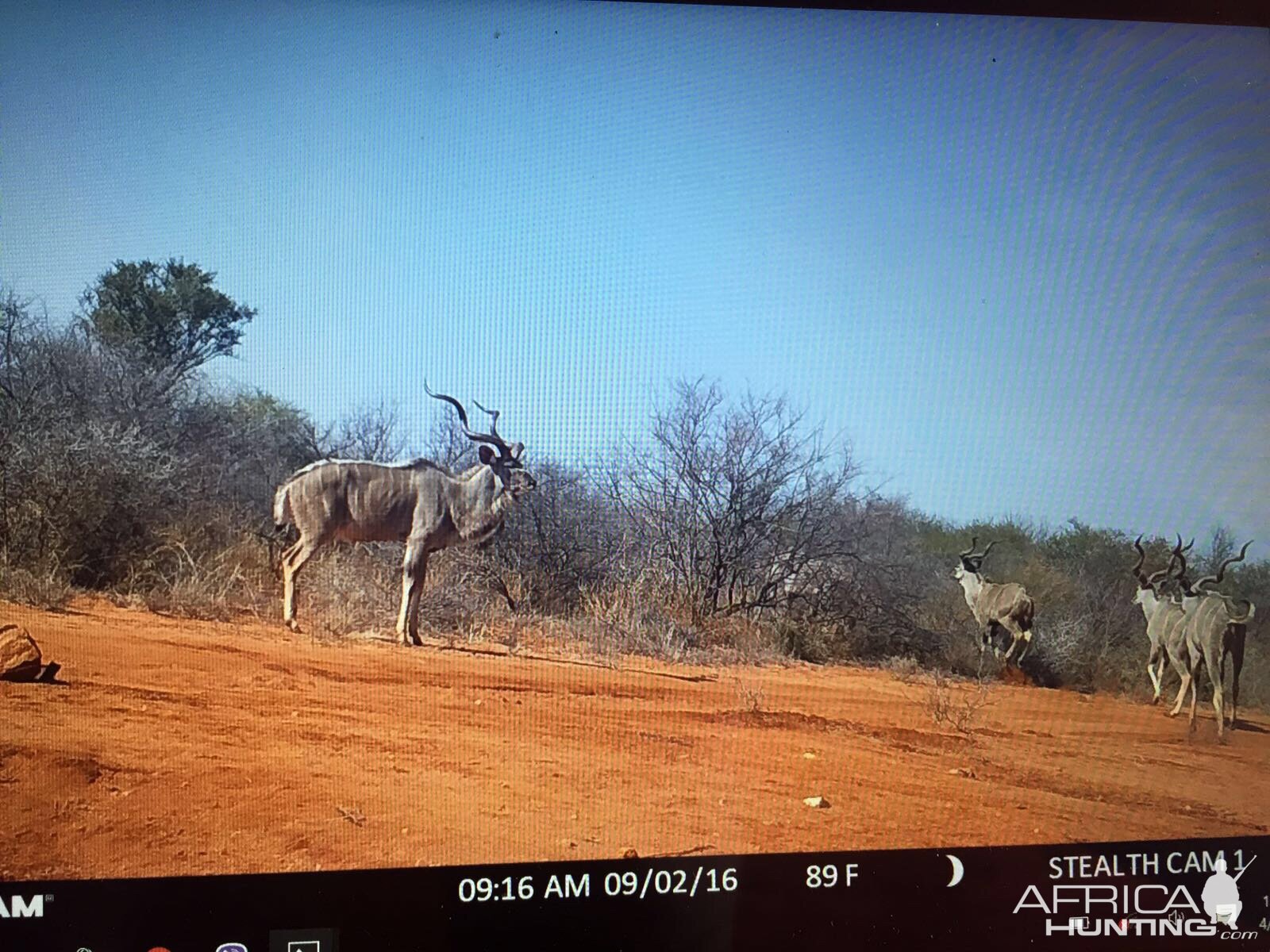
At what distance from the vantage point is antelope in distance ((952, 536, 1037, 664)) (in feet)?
11.8

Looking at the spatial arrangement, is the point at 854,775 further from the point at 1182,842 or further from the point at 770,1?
the point at 770,1

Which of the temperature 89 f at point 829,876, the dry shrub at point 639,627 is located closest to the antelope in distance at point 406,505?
the dry shrub at point 639,627

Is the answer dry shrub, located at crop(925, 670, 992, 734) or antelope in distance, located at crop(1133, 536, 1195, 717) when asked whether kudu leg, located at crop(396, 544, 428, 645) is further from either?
antelope in distance, located at crop(1133, 536, 1195, 717)

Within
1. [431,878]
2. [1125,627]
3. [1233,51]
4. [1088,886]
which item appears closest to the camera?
[431,878]

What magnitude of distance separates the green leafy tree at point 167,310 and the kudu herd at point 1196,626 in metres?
3.00

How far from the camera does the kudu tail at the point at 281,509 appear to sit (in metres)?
3.39

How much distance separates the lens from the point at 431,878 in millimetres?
2723

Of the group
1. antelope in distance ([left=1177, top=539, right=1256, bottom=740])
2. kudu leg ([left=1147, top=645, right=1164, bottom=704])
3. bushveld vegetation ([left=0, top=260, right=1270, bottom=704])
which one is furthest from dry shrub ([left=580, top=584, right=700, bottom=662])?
antelope in distance ([left=1177, top=539, right=1256, bottom=740])

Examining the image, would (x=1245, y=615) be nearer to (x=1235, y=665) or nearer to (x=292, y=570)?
(x=1235, y=665)

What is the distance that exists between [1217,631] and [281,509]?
3154mm

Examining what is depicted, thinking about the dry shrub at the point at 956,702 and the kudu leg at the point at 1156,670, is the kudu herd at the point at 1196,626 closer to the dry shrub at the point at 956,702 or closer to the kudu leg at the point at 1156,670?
the kudu leg at the point at 1156,670

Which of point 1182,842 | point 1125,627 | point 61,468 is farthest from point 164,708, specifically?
point 1125,627

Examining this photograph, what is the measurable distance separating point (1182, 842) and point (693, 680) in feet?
4.89

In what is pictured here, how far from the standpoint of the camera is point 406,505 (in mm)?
3633
